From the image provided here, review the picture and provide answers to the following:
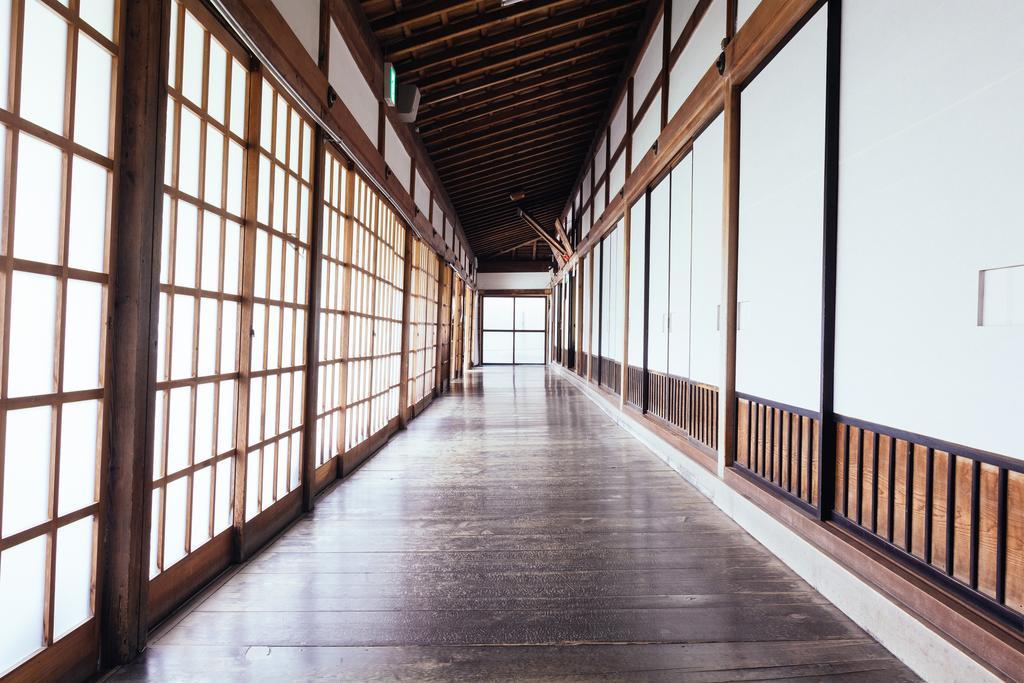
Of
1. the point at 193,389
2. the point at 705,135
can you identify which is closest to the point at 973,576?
the point at 193,389

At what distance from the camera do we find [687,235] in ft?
11.2

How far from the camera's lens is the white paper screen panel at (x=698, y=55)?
9.23 feet

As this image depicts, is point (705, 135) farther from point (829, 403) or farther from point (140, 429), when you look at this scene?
point (140, 429)

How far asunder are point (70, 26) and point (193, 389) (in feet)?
3.46

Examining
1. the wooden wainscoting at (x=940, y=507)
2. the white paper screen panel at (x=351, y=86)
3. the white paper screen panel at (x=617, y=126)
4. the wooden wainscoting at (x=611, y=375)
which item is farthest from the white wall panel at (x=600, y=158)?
the wooden wainscoting at (x=940, y=507)

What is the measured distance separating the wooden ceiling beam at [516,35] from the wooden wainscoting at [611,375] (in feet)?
10.5

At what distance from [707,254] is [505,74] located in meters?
2.80

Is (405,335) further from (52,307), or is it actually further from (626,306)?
(52,307)

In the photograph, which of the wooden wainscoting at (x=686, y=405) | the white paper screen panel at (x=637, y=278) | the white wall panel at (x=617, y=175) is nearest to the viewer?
the wooden wainscoting at (x=686, y=405)

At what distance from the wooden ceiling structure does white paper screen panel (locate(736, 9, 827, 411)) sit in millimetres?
1724

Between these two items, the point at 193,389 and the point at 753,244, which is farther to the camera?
the point at 753,244

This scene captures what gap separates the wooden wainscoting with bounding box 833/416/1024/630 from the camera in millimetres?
1242

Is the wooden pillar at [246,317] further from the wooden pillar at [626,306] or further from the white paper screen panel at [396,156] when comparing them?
the wooden pillar at [626,306]

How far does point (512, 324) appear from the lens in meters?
15.7
